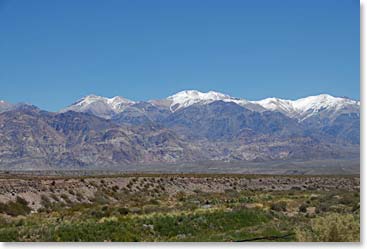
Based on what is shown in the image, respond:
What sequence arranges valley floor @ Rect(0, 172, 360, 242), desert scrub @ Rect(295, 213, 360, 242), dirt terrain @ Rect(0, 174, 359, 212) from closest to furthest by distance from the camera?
desert scrub @ Rect(295, 213, 360, 242) → valley floor @ Rect(0, 172, 360, 242) → dirt terrain @ Rect(0, 174, 359, 212)

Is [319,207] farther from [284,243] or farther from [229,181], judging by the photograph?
[229,181]

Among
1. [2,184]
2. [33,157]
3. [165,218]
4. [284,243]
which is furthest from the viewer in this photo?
[33,157]

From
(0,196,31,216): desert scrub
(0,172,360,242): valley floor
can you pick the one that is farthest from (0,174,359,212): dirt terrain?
(0,196,31,216): desert scrub

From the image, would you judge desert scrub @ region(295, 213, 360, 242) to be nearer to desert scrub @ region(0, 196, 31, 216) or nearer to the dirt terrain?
the dirt terrain

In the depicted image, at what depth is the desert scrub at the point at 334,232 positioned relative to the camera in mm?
8688

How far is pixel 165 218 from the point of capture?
43.4ft

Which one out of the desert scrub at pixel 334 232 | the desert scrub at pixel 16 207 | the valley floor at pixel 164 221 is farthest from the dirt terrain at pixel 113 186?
the desert scrub at pixel 334 232

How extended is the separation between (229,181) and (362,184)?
29780 mm

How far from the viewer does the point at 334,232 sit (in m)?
8.80

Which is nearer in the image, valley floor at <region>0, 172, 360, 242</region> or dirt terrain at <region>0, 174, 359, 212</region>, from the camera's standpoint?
valley floor at <region>0, 172, 360, 242</region>

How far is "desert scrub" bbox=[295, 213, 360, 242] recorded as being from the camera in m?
8.69

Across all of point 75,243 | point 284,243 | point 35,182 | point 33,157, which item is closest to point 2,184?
point 35,182

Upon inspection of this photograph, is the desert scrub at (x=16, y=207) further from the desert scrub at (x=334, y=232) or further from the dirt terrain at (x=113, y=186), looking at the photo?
the desert scrub at (x=334, y=232)

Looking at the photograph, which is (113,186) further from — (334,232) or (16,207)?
(334,232)
